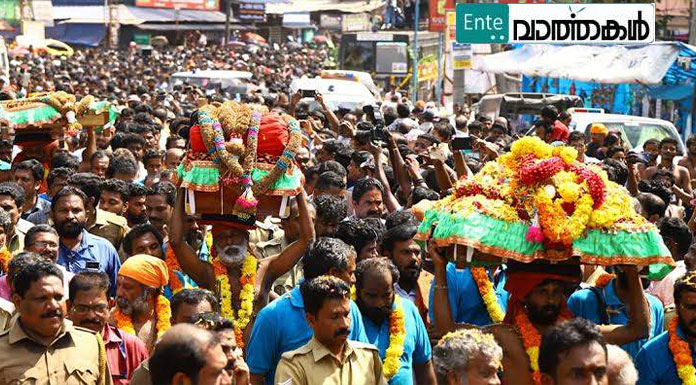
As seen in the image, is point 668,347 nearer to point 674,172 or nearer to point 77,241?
point 77,241

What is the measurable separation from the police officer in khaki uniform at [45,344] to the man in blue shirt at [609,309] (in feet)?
7.81

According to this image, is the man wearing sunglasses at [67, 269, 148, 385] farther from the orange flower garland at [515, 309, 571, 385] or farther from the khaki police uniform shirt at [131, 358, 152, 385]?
the orange flower garland at [515, 309, 571, 385]

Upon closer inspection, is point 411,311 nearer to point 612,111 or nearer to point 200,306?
point 200,306

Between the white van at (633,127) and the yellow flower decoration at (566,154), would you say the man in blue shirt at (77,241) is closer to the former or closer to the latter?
the yellow flower decoration at (566,154)

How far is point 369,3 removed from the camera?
292 ft

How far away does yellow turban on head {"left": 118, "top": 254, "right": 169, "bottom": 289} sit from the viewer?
741cm

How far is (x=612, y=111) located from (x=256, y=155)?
21061 millimetres

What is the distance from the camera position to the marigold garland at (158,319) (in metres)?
7.21

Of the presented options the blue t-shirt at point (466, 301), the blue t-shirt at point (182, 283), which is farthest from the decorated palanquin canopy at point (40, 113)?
Answer: the blue t-shirt at point (466, 301)

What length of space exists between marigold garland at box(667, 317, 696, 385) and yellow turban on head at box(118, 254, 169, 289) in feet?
9.02

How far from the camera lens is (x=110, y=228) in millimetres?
9641

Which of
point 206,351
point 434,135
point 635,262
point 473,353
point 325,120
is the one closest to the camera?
point 206,351

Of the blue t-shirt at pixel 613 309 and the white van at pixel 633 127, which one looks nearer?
the blue t-shirt at pixel 613 309

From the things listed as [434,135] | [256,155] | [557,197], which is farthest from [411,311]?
[434,135]
